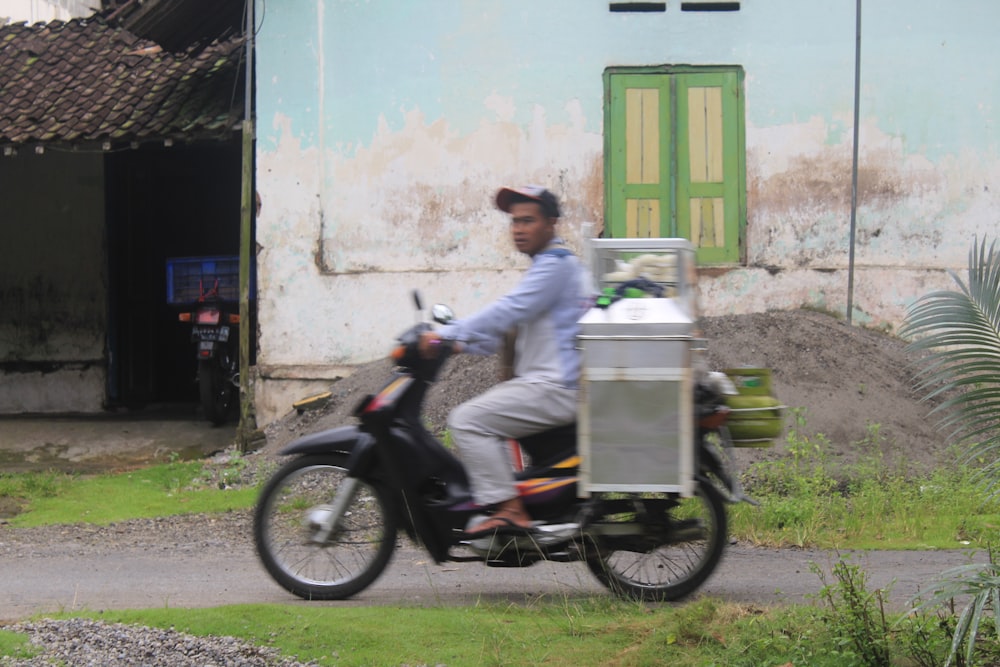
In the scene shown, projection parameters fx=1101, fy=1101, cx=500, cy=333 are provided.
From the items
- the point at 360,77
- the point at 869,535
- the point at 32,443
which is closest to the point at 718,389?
the point at 869,535

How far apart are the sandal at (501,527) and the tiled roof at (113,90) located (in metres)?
6.68

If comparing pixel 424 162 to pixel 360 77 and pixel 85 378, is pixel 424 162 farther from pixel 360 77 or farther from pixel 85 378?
pixel 85 378

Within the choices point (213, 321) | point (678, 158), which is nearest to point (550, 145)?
point (678, 158)

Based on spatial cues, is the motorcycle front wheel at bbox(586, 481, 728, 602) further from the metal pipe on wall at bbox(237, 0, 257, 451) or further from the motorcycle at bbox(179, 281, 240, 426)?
the motorcycle at bbox(179, 281, 240, 426)

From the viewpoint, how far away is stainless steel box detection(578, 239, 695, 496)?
4.42 metres

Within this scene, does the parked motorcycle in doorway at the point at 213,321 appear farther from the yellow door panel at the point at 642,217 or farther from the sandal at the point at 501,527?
the sandal at the point at 501,527

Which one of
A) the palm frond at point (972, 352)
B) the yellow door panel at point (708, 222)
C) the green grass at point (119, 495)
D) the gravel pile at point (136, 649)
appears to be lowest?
the green grass at point (119, 495)

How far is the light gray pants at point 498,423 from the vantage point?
4.64 metres

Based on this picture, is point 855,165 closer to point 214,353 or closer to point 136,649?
point 214,353

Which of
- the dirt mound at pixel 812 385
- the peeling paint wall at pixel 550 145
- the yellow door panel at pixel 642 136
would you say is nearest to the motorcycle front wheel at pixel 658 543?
the dirt mound at pixel 812 385

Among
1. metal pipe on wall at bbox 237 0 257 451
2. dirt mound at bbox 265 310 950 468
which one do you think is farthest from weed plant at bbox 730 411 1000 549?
metal pipe on wall at bbox 237 0 257 451

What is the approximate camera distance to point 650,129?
32.8 ft

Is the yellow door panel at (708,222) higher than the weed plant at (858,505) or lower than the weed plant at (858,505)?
higher

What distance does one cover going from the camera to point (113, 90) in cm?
1120
